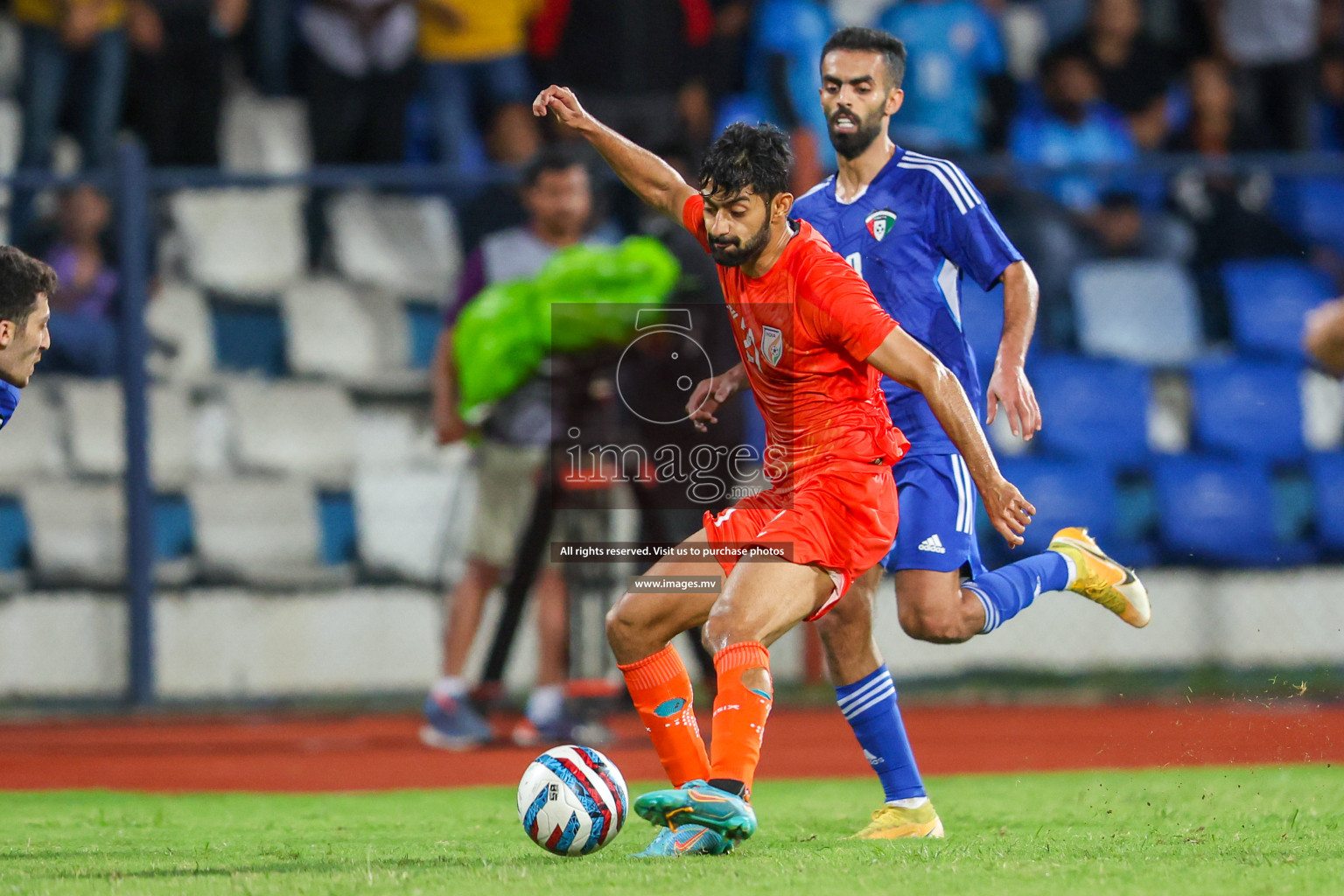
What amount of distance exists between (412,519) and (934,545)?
4.72m

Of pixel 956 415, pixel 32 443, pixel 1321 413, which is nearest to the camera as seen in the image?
pixel 956 415

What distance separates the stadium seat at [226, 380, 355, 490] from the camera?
9.60m

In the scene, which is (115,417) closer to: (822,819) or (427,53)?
(427,53)

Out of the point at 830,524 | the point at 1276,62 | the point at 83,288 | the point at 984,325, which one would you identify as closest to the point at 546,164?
the point at 984,325

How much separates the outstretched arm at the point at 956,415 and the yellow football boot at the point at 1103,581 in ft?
4.77

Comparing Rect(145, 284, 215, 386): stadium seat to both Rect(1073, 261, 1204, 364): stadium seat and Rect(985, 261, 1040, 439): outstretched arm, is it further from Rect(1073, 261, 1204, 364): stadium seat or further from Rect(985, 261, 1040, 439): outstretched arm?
Rect(985, 261, 1040, 439): outstretched arm

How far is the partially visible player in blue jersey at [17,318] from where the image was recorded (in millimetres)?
5137

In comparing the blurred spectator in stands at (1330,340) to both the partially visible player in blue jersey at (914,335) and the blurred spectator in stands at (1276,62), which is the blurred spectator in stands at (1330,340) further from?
the blurred spectator in stands at (1276,62)

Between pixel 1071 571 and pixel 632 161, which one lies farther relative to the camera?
pixel 1071 571

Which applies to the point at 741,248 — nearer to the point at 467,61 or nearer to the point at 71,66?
the point at 467,61

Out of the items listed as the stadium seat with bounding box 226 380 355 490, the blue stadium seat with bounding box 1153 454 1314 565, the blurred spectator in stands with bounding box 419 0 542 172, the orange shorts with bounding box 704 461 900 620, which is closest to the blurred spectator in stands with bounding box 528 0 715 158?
the blurred spectator in stands with bounding box 419 0 542 172

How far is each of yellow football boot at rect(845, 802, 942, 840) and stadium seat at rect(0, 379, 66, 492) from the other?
5757 mm

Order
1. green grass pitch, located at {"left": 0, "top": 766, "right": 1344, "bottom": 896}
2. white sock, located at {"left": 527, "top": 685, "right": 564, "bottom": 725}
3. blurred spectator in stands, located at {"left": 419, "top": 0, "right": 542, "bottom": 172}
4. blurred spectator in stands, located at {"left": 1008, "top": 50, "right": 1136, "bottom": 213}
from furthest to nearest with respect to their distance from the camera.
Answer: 1. blurred spectator in stands, located at {"left": 1008, "top": 50, "right": 1136, "bottom": 213}
2. blurred spectator in stands, located at {"left": 419, "top": 0, "right": 542, "bottom": 172}
3. white sock, located at {"left": 527, "top": 685, "right": 564, "bottom": 725}
4. green grass pitch, located at {"left": 0, "top": 766, "right": 1344, "bottom": 896}

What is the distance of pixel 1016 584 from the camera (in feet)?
18.3
